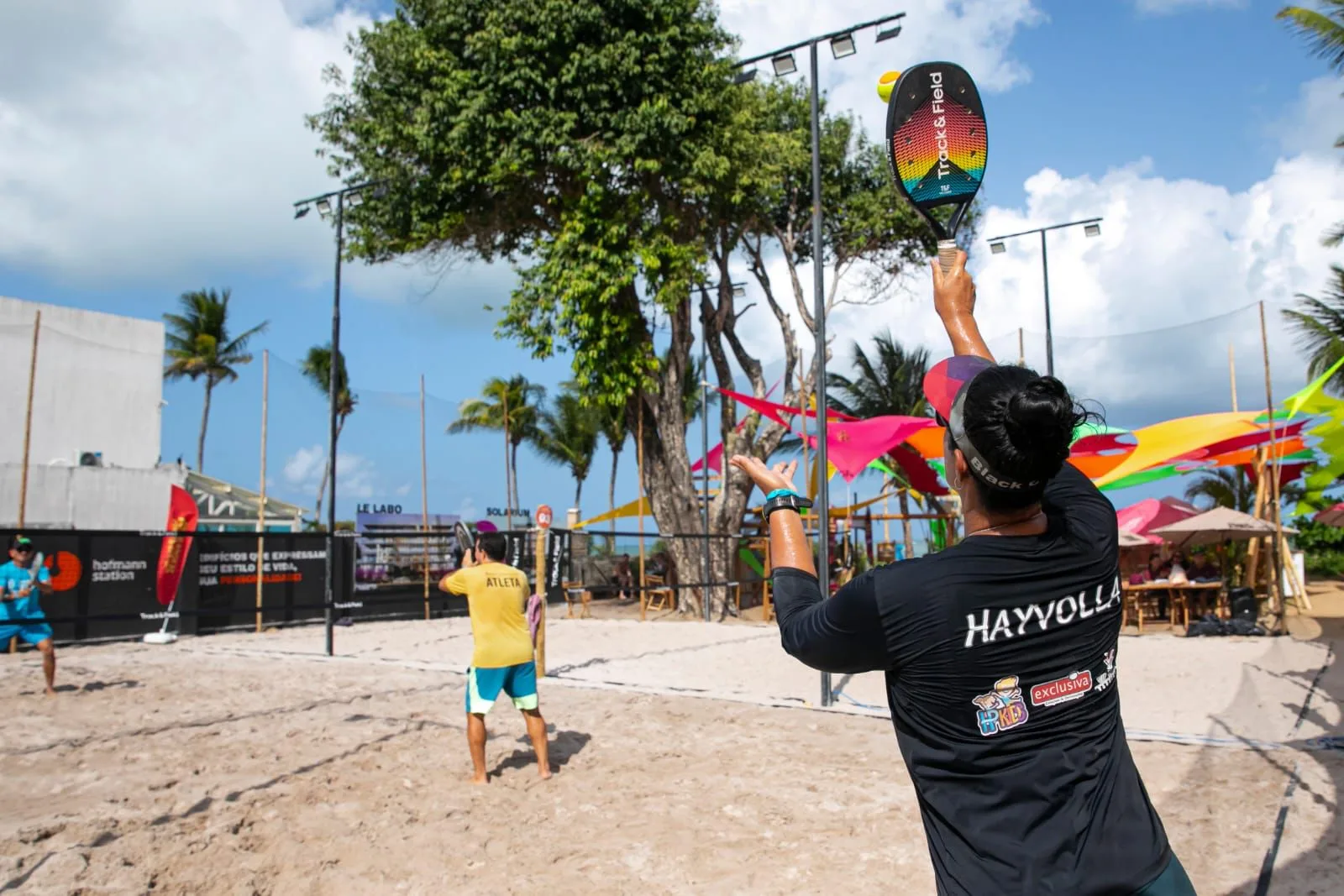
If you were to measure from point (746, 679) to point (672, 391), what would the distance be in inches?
389

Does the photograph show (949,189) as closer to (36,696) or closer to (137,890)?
(137,890)

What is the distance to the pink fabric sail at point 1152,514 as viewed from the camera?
17766 mm

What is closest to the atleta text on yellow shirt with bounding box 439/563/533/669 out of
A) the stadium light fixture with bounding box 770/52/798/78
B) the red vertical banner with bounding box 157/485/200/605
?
the stadium light fixture with bounding box 770/52/798/78

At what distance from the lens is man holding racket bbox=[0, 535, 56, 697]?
872 centimetres

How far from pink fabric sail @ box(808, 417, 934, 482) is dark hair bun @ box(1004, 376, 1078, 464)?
12.7 meters

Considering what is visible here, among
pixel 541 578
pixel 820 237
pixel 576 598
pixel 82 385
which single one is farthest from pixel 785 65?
pixel 82 385

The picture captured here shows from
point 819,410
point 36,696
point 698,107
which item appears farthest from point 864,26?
point 36,696

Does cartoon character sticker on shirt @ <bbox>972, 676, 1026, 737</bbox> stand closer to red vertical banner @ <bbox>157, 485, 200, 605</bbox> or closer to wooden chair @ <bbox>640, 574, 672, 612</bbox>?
red vertical banner @ <bbox>157, 485, 200, 605</bbox>

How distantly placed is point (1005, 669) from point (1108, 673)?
0.28 meters

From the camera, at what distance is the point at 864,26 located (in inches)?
389

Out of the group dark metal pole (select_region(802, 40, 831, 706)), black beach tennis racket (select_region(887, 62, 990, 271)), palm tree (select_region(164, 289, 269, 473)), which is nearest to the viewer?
black beach tennis racket (select_region(887, 62, 990, 271))

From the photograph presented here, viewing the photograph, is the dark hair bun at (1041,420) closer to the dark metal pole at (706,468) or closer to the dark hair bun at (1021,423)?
the dark hair bun at (1021,423)

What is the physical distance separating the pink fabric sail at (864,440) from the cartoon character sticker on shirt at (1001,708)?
1261 centimetres

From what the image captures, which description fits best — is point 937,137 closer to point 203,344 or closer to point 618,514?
point 618,514
